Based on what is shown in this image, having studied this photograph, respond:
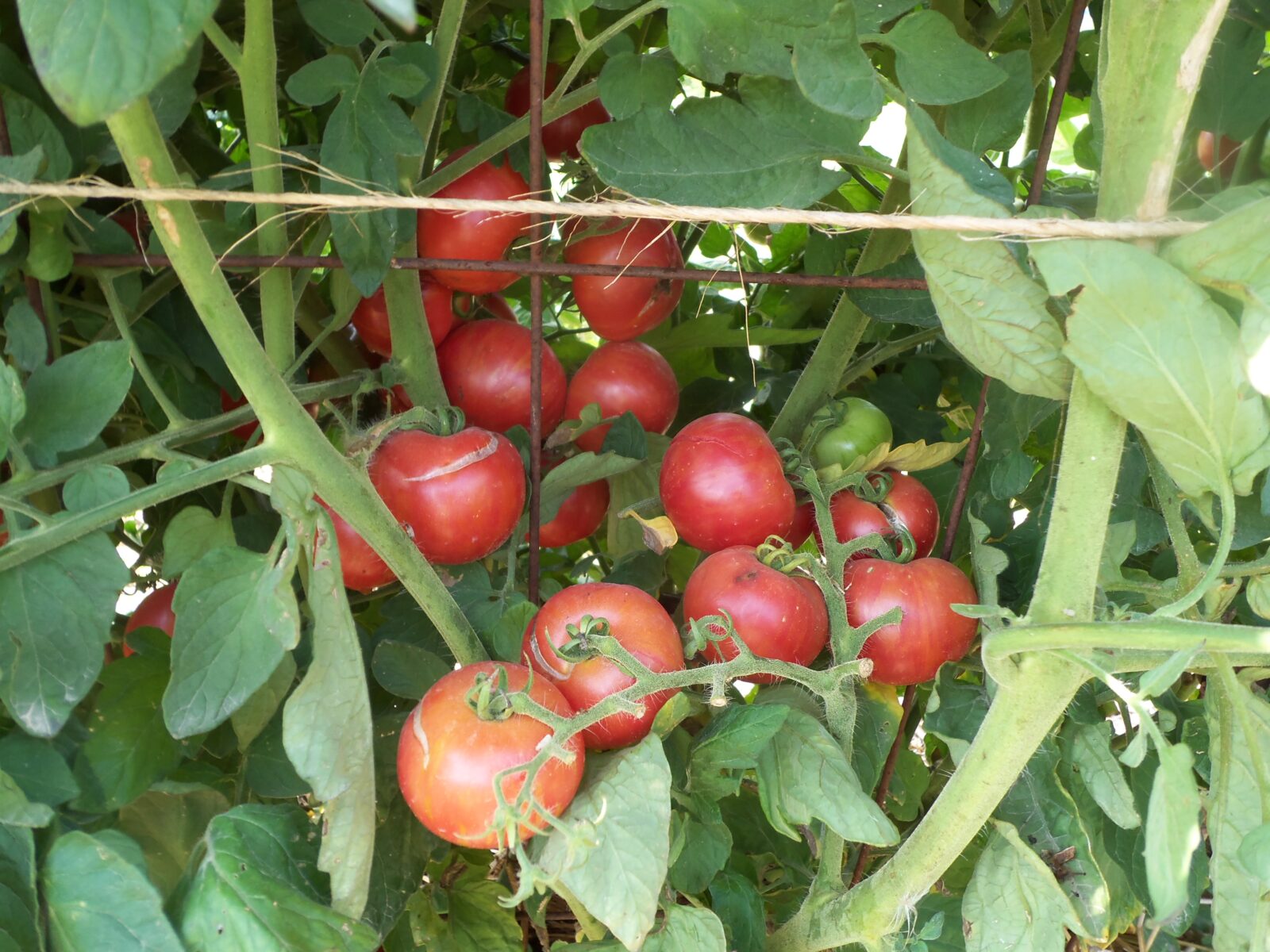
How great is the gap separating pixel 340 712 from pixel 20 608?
0.57ft

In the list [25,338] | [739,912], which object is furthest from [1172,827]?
[25,338]

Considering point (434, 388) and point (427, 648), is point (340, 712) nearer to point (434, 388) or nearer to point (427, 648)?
point (427, 648)

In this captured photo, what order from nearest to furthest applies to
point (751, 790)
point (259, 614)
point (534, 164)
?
1. point (259, 614)
2. point (534, 164)
3. point (751, 790)

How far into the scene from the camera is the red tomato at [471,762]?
1.69 feet

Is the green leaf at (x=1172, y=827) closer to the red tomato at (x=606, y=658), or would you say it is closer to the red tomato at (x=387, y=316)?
the red tomato at (x=606, y=658)

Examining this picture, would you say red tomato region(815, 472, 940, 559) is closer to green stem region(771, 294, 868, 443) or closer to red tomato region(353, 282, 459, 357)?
green stem region(771, 294, 868, 443)

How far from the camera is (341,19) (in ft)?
2.10

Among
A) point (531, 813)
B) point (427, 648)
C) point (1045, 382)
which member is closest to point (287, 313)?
point (427, 648)

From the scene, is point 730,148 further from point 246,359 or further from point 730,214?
point 246,359

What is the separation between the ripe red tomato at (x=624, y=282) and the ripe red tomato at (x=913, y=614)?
0.93ft

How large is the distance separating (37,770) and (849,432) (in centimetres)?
56

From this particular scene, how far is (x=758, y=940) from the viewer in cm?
67

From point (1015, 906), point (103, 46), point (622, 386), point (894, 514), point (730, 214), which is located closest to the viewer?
point (103, 46)

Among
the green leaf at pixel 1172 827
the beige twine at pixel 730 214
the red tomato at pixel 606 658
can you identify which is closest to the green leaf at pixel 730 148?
the beige twine at pixel 730 214
